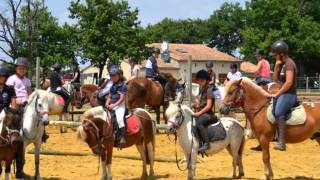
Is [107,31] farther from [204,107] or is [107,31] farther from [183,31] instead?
[183,31]

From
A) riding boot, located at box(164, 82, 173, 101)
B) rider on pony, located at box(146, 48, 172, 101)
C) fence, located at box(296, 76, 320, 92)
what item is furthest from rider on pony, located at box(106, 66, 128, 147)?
fence, located at box(296, 76, 320, 92)

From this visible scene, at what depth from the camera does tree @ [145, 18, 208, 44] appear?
10650 cm

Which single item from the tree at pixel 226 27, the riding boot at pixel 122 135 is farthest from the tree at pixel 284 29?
the riding boot at pixel 122 135

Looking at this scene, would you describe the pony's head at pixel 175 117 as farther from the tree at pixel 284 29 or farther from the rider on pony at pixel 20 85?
the tree at pixel 284 29

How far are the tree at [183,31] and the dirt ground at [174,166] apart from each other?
89932mm

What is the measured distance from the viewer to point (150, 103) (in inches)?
753

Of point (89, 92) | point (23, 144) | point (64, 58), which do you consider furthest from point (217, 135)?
point (64, 58)

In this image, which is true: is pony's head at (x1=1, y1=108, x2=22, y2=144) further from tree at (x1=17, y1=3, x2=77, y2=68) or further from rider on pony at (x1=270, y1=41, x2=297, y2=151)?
tree at (x1=17, y1=3, x2=77, y2=68)

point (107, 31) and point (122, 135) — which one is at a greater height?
point (107, 31)

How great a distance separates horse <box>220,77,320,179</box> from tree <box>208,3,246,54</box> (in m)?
95.2

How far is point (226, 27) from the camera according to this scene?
345 ft

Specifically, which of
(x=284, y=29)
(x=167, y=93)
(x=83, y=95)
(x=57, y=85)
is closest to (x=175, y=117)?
(x=167, y=93)

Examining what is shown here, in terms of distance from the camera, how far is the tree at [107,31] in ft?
157

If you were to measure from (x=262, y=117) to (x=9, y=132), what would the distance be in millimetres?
4849
